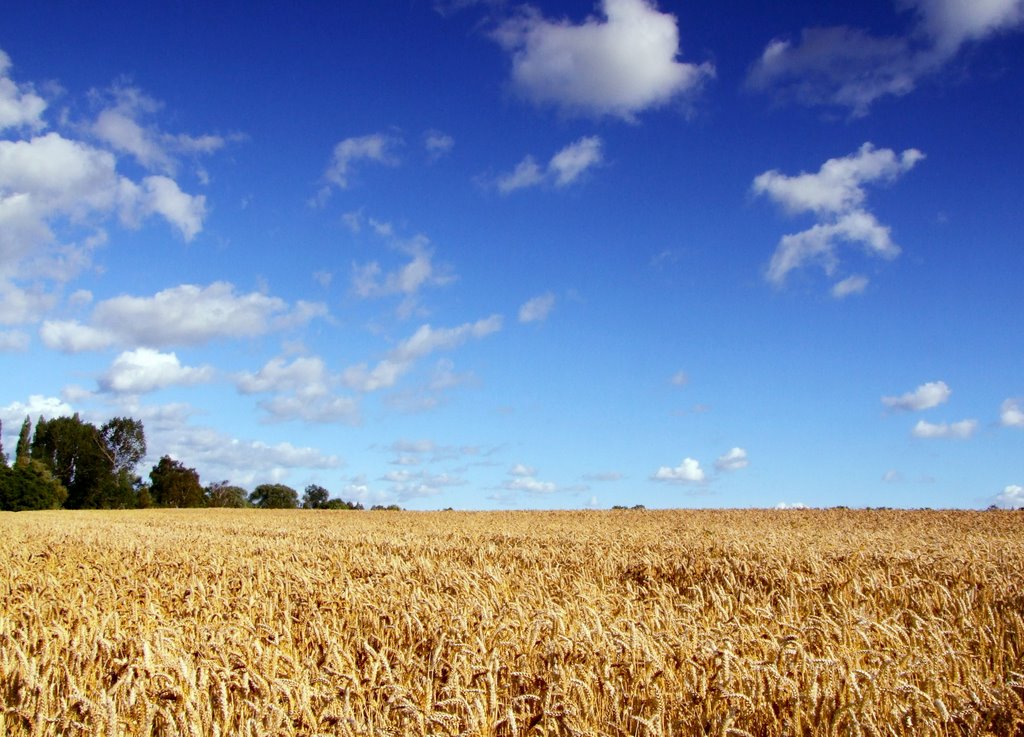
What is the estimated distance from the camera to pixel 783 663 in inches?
169

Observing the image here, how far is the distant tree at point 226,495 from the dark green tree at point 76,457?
41.3 ft

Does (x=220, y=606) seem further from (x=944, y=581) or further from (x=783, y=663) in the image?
(x=944, y=581)

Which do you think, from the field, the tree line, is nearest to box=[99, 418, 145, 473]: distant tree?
the tree line

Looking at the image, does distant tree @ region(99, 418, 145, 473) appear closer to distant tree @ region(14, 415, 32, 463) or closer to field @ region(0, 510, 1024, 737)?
distant tree @ region(14, 415, 32, 463)

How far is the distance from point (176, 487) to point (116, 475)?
8.78 m

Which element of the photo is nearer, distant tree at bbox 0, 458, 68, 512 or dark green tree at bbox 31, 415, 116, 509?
distant tree at bbox 0, 458, 68, 512

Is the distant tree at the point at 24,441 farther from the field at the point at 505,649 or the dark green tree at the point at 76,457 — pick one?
the field at the point at 505,649

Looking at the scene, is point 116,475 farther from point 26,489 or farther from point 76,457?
point 26,489

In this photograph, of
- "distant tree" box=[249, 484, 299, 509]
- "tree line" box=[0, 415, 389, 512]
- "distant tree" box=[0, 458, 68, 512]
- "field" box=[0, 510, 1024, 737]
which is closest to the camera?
"field" box=[0, 510, 1024, 737]

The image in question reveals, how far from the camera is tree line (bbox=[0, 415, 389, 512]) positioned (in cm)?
8700

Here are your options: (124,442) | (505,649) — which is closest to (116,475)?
(124,442)

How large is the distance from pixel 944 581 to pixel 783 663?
627 centimetres

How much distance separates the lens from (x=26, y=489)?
72.3 metres

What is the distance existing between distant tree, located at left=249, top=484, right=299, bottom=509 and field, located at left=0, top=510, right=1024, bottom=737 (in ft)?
323
